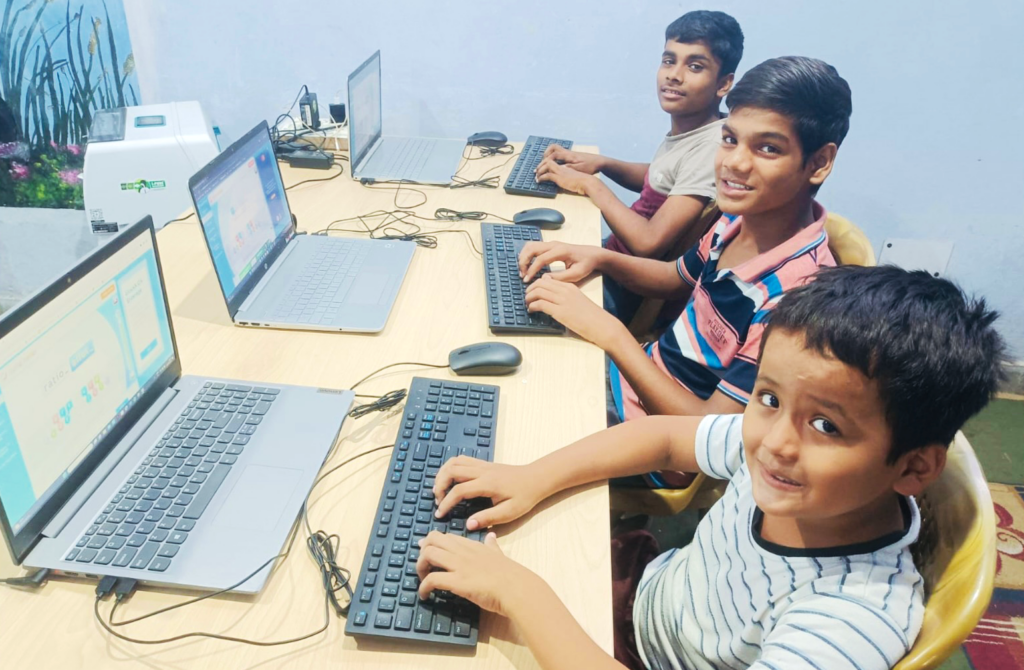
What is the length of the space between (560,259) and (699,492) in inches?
20.2

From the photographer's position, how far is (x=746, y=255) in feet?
4.04

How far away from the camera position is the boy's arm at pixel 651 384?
1.12m

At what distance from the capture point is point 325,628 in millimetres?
677

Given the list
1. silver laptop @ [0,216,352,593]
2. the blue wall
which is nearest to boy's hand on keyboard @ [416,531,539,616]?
silver laptop @ [0,216,352,593]

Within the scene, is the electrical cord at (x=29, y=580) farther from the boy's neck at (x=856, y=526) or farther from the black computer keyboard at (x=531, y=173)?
the black computer keyboard at (x=531, y=173)

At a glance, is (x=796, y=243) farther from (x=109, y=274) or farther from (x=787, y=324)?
(x=109, y=274)

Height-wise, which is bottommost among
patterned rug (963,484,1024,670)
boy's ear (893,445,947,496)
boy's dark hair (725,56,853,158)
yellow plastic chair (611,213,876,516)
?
patterned rug (963,484,1024,670)

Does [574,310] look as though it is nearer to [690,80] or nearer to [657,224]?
[657,224]

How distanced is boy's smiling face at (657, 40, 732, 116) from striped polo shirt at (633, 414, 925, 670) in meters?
1.06

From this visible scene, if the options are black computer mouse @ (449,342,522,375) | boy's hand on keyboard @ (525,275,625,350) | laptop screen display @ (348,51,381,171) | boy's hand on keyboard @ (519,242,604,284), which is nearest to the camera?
black computer mouse @ (449,342,522,375)

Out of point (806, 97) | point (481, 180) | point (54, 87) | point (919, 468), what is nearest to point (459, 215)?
point (481, 180)

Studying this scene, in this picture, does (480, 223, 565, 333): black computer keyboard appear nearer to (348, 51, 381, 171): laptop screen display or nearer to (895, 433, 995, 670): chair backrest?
(348, 51, 381, 171): laptop screen display

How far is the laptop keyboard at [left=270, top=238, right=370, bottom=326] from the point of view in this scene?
1.17 meters

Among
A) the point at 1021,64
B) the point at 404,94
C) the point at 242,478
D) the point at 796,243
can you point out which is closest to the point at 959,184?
the point at 1021,64
